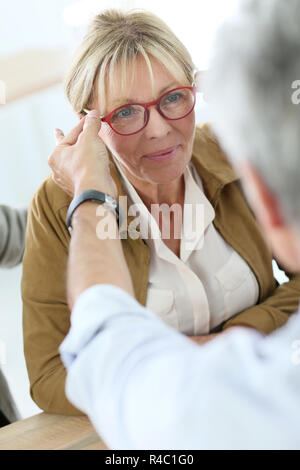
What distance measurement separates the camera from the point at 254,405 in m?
0.39

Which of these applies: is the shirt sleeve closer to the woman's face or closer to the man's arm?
the woman's face

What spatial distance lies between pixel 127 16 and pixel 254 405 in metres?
0.73

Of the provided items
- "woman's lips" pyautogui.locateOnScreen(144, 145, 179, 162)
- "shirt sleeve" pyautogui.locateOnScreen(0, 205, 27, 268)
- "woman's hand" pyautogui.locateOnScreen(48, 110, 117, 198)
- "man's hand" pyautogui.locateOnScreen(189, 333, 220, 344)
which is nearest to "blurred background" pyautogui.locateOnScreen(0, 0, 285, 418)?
"shirt sleeve" pyautogui.locateOnScreen(0, 205, 27, 268)

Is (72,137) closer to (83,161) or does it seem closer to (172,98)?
(83,161)

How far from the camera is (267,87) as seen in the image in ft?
1.34

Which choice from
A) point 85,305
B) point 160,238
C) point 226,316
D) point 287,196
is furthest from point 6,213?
point 287,196

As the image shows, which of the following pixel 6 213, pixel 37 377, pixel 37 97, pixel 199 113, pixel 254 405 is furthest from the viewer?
pixel 37 97

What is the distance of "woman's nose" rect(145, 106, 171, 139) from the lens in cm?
90

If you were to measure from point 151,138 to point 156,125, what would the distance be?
0.09 feet

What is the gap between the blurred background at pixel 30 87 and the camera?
5.10 feet

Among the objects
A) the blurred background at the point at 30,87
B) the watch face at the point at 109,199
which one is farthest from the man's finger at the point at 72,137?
the blurred background at the point at 30,87

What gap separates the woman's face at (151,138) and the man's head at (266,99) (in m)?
0.47

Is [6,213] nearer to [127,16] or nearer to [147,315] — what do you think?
[127,16]

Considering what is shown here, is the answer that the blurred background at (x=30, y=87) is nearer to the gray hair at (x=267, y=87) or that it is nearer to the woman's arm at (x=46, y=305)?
the woman's arm at (x=46, y=305)
